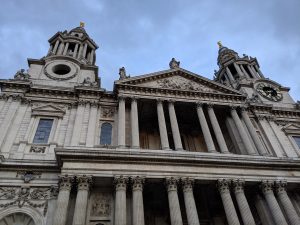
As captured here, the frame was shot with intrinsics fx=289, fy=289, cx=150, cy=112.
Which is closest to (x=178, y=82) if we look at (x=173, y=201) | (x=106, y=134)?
(x=106, y=134)

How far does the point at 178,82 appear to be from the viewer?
2497cm

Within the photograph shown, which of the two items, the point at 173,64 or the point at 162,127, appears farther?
the point at 173,64

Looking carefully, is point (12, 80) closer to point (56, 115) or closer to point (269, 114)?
point (56, 115)

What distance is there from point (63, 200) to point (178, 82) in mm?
14211

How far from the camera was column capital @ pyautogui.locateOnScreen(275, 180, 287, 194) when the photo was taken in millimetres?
17844

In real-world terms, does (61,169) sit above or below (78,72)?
below

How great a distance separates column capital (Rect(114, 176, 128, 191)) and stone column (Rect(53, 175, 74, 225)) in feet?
Answer: 7.81

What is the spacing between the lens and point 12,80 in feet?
72.5

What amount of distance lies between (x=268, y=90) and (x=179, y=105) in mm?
12250

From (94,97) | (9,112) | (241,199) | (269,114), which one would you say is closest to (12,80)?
(9,112)

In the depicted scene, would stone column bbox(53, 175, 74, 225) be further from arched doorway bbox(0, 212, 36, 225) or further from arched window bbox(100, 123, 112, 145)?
arched window bbox(100, 123, 112, 145)

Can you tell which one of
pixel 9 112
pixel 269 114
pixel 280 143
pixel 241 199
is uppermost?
pixel 269 114

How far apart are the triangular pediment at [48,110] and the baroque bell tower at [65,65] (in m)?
3.15

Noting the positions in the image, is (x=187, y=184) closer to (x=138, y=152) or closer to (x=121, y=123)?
(x=138, y=152)
